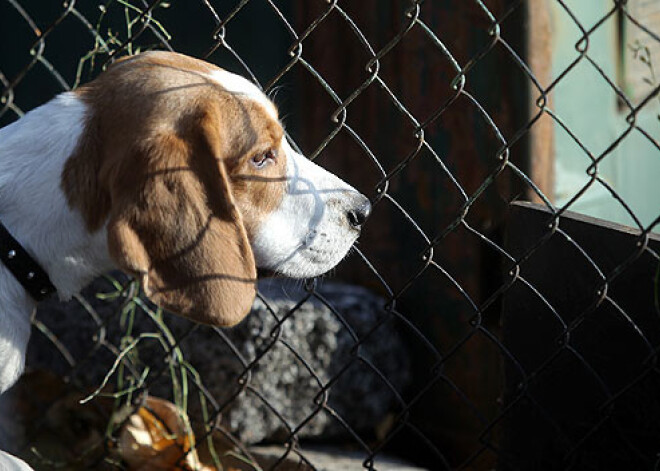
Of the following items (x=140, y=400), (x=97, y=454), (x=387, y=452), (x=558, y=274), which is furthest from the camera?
(x=387, y=452)

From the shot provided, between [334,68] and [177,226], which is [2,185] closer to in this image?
[177,226]

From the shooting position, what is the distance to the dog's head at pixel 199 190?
89.7 inches

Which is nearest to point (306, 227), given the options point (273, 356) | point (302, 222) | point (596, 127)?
point (302, 222)

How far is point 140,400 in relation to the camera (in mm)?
3268

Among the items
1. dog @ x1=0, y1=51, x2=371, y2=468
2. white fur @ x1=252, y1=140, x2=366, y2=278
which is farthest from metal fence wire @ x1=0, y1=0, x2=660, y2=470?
dog @ x1=0, y1=51, x2=371, y2=468

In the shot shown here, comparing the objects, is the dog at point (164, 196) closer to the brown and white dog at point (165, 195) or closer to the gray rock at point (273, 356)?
the brown and white dog at point (165, 195)

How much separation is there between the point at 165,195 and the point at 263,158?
1.21 ft

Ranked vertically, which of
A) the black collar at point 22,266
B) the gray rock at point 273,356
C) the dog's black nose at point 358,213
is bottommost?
the gray rock at point 273,356

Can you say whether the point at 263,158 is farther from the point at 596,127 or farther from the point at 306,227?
the point at 596,127

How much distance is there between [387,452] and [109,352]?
1110mm

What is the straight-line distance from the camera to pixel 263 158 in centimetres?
257

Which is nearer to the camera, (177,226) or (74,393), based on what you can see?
(177,226)

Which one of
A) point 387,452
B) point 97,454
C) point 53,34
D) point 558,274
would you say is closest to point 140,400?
point 97,454

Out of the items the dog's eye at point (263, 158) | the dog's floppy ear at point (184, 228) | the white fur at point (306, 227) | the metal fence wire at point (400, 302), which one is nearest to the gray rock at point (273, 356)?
the metal fence wire at point (400, 302)
